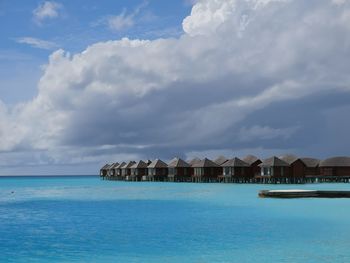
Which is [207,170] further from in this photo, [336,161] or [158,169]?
[336,161]

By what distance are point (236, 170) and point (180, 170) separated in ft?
54.3

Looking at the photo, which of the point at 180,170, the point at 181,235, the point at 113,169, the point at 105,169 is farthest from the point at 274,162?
the point at 105,169

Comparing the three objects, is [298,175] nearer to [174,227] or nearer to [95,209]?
[95,209]

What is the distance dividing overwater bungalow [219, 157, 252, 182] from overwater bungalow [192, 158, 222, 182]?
17.7 ft

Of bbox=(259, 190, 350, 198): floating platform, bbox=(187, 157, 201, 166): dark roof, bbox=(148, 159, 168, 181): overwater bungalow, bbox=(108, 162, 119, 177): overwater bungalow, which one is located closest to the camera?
bbox=(259, 190, 350, 198): floating platform

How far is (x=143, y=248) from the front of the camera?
22.0m

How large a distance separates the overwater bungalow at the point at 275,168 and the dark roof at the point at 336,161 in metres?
17.9

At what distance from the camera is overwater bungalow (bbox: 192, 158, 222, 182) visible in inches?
3893

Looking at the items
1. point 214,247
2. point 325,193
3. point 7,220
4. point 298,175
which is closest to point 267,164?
point 298,175

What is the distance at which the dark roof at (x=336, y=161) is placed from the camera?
9700 centimetres

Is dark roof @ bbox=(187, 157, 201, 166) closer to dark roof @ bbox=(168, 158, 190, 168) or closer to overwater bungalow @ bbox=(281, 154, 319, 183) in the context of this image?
dark roof @ bbox=(168, 158, 190, 168)

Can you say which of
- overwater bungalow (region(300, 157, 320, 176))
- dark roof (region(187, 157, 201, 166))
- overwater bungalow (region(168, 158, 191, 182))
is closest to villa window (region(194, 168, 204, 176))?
overwater bungalow (region(168, 158, 191, 182))

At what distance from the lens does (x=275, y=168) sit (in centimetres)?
8294

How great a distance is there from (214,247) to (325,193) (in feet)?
98.4
